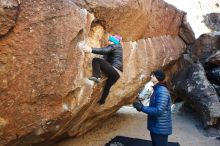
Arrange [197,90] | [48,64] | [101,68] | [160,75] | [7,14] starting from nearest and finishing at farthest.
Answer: [7,14] < [48,64] < [160,75] < [101,68] < [197,90]

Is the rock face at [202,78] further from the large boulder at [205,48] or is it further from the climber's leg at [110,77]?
the climber's leg at [110,77]

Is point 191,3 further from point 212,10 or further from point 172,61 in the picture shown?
point 172,61

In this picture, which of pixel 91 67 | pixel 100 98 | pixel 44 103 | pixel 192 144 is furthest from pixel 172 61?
pixel 44 103

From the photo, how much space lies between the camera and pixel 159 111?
18.9 ft

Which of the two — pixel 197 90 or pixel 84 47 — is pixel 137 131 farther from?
pixel 84 47

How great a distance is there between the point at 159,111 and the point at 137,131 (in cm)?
487

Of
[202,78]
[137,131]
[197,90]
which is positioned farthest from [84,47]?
[202,78]

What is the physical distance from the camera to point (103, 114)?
938 centimetres

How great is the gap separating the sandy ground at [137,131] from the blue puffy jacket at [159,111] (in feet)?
11.9

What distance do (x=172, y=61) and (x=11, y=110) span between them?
7.40 meters

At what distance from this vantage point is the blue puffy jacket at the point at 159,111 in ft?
19.1

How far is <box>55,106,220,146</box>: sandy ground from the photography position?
31.3 feet

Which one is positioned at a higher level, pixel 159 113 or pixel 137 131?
pixel 159 113

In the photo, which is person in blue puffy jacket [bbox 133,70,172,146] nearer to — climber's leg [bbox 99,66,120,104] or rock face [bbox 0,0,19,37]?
climber's leg [bbox 99,66,120,104]
